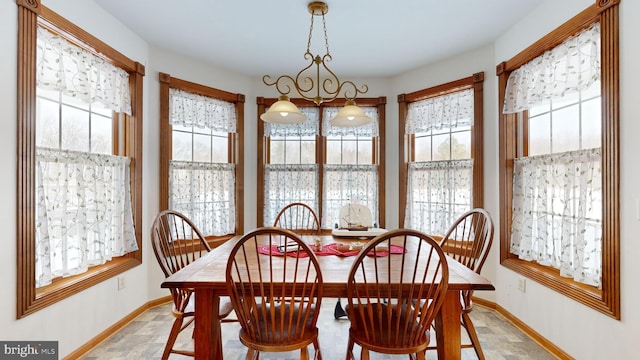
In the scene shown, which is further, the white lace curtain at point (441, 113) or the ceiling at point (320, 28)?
the white lace curtain at point (441, 113)

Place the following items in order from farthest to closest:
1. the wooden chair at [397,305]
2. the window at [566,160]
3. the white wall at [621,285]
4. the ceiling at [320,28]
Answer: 1. the ceiling at [320,28]
2. the window at [566,160]
3. the white wall at [621,285]
4. the wooden chair at [397,305]

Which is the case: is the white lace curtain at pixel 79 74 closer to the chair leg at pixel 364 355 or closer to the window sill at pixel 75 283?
the window sill at pixel 75 283

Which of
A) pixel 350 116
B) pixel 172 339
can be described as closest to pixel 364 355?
pixel 172 339

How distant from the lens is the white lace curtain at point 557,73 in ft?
6.50

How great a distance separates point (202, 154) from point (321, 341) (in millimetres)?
2340

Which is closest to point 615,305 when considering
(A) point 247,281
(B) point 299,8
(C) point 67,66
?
(A) point 247,281

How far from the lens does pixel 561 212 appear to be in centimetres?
220

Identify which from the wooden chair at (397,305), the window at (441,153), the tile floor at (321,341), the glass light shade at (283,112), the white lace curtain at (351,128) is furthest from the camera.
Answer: the white lace curtain at (351,128)

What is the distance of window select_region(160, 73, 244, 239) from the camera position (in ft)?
10.4

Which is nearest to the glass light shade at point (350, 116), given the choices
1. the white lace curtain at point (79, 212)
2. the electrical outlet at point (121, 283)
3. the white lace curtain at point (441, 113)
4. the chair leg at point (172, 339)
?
the white lace curtain at point (441, 113)

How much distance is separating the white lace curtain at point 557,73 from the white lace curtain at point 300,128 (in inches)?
80.5

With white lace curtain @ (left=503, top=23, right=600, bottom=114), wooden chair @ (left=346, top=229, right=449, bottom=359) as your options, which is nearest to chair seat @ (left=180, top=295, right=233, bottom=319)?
wooden chair @ (left=346, top=229, right=449, bottom=359)

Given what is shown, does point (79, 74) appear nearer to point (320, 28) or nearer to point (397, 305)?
point (320, 28)

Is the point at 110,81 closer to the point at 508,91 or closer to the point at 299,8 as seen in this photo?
the point at 299,8
